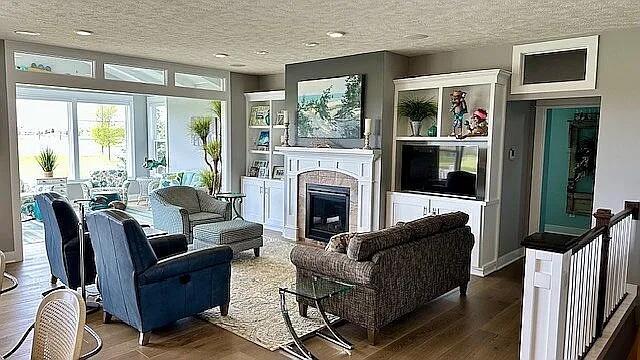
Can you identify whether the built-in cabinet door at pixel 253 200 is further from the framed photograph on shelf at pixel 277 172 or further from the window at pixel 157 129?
the window at pixel 157 129

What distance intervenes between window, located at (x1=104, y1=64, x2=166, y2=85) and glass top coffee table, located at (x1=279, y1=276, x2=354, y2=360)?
4517 millimetres

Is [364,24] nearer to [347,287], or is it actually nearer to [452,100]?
[452,100]

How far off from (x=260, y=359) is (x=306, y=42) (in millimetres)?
3524

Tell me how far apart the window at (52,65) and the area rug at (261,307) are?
3235mm

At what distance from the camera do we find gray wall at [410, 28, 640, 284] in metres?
4.66

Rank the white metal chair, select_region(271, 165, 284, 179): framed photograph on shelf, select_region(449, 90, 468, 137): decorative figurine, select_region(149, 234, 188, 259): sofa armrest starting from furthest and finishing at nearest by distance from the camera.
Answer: select_region(271, 165, 284, 179): framed photograph on shelf, select_region(449, 90, 468, 137): decorative figurine, select_region(149, 234, 188, 259): sofa armrest, the white metal chair

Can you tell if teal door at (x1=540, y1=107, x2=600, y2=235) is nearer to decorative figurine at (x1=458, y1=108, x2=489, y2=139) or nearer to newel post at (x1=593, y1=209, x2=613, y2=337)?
decorative figurine at (x1=458, y1=108, x2=489, y2=139)

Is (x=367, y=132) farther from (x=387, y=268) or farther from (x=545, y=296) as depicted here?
(x=545, y=296)

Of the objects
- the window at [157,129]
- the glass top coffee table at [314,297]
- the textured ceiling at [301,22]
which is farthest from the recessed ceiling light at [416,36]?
the window at [157,129]

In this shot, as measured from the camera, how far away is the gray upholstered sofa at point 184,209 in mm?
6059

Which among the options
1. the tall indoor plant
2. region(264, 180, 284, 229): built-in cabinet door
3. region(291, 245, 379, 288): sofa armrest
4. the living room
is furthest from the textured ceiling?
region(264, 180, 284, 229): built-in cabinet door

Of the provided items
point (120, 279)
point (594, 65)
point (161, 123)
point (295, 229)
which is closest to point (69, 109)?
point (161, 123)

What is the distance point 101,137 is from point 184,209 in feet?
18.9

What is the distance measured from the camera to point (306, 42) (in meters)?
5.36
